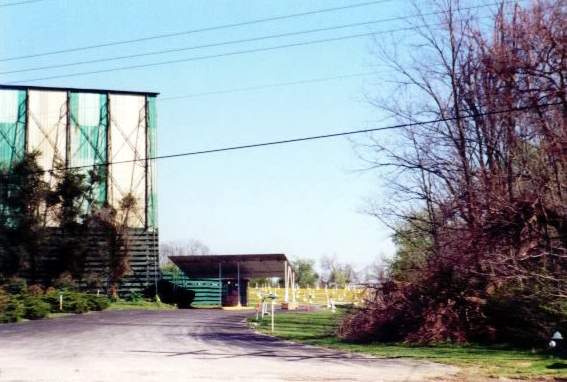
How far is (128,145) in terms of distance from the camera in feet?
168

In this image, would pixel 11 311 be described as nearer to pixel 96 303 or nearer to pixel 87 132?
pixel 96 303

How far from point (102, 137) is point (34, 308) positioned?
70.4ft

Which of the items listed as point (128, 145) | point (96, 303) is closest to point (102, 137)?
point (128, 145)

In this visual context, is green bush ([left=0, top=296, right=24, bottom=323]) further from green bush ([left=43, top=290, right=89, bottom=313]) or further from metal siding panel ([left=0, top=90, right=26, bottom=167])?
metal siding panel ([left=0, top=90, right=26, bottom=167])

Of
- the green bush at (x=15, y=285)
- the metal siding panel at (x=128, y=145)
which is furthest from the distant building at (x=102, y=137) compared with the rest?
the green bush at (x=15, y=285)

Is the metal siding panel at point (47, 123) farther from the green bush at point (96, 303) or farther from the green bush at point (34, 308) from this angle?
the green bush at point (34, 308)

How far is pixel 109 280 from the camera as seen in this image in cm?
4628

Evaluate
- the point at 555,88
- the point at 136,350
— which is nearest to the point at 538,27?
the point at 555,88

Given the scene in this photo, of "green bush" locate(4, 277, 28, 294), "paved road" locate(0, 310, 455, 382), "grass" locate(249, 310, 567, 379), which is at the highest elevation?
"green bush" locate(4, 277, 28, 294)

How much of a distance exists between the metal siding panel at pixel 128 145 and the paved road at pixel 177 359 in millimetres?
26302

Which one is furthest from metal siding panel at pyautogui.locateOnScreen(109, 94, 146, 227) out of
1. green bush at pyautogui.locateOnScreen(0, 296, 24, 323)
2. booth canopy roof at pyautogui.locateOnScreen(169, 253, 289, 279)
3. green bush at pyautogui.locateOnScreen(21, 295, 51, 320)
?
green bush at pyautogui.locateOnScreen(0, 296, 24, 323)

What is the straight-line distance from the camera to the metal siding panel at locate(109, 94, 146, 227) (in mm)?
51000

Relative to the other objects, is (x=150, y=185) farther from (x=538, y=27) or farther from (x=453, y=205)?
(x=538, y=27)

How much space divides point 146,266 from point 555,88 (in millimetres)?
36786
